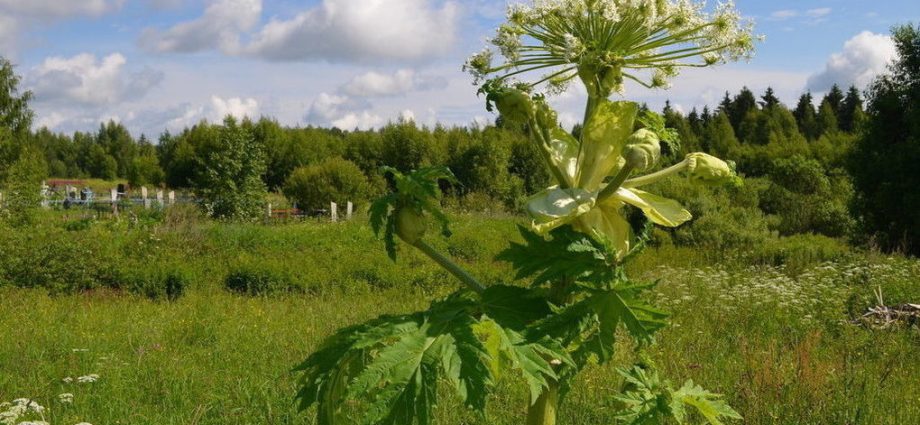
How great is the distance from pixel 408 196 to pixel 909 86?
50.2ft

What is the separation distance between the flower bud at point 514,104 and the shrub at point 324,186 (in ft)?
73.8

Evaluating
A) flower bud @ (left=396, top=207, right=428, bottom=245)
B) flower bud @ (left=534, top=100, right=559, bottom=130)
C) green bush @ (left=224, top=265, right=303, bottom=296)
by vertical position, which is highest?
flower bud @ (left=534, top=100, right=559, bottom=130)

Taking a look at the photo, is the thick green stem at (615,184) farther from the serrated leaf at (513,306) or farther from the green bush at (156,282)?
the green bush at (156,282)

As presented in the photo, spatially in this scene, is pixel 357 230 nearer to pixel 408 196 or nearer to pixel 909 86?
pixel 909 86

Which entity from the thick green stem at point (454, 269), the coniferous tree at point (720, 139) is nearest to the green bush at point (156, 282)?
the thick green stem at point (454, 269)

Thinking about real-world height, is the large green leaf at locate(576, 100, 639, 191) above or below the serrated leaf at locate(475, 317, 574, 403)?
above

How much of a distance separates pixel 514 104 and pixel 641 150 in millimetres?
282

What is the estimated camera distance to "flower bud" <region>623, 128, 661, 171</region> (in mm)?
1494

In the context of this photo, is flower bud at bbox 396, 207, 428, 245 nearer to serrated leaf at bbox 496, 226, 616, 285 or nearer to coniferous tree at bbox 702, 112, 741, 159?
serrated leaf at bbox 496, 226, 616, 285

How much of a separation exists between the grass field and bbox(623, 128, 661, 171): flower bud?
283cm

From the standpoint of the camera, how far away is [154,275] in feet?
37.0

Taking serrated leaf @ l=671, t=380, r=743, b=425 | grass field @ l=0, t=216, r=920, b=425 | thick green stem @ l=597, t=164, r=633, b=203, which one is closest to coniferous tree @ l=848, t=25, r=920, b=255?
grass field @ l=0, t=216, r=920, b=425

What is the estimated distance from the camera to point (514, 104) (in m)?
1.59

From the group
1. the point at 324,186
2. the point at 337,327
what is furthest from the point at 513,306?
the point at 324,186
